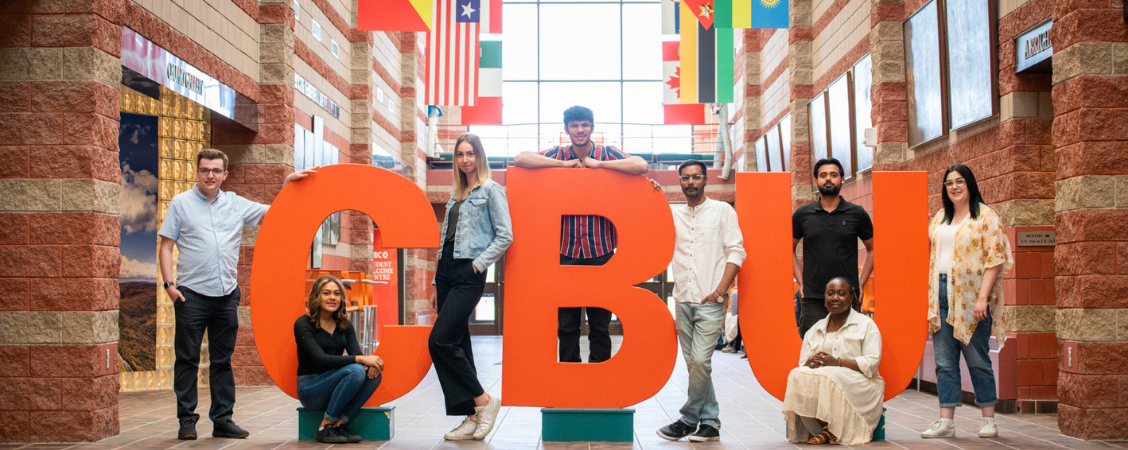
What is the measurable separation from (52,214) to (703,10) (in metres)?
9.63

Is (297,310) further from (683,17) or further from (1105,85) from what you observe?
(683,17)

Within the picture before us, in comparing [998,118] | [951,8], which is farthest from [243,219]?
[951,8]

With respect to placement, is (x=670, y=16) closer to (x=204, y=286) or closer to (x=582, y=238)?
(x=582, y=238)

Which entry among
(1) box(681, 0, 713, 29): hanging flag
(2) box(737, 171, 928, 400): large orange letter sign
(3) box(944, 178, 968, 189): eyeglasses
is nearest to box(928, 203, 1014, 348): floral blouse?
(3) box(944, 178, 968, 189): eyeglasses

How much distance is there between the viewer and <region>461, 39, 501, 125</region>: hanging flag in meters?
17.1

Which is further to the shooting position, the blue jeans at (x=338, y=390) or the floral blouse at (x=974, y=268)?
the floral blouse at (x=974, y=268)

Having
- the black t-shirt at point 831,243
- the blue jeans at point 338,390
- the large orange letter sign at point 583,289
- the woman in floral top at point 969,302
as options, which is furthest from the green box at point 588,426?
the woman in floral top at point 969,302

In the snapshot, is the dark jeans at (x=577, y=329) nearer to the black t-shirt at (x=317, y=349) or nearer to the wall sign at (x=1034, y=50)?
the black t-shirt at (x=317, y=349)

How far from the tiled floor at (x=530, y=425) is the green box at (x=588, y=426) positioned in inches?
3.3

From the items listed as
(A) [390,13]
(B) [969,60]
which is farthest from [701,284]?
(A) [390,13]

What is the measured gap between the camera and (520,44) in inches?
952

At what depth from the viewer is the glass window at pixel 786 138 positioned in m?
13.7

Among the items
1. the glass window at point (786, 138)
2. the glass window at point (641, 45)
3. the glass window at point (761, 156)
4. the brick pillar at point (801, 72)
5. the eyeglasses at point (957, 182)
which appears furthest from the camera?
the glass window at point (641, 45)

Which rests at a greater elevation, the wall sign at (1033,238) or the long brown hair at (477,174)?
the long brown hair at (477,174)
